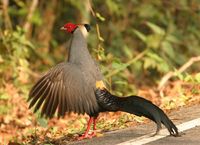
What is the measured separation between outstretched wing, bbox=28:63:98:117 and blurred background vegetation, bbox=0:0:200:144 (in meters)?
5.13

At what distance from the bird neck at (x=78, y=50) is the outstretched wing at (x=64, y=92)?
12 cm

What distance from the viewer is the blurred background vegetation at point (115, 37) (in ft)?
40.0

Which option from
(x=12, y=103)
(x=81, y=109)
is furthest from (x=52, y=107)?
(x=12, y=103)

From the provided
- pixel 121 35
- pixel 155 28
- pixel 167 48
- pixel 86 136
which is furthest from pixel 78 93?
pixel 121 35

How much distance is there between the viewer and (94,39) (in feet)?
48.1

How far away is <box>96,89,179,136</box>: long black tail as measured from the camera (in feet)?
20.3

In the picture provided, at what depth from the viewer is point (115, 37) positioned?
626 inches

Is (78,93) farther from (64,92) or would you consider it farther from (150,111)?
(150,111)

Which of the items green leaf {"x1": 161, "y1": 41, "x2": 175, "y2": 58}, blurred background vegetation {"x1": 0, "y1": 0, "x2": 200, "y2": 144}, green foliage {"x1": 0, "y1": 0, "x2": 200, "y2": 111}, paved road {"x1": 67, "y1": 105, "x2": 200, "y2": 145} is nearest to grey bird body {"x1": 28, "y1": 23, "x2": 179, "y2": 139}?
paved road {"x1": 67, "y1": 105, "x2": 200, "y2": 145}

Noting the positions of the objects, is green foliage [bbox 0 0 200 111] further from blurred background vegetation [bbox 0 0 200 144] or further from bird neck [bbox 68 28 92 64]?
bird neck [bbox 68 28 92 64]

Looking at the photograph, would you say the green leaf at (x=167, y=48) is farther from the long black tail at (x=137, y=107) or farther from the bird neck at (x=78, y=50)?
the long black tail at (x=137, y=107)

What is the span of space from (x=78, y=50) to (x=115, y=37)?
29.8ft

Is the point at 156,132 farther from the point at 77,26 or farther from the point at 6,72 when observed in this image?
the point at 6,72

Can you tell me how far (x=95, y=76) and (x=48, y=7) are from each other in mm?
9179
